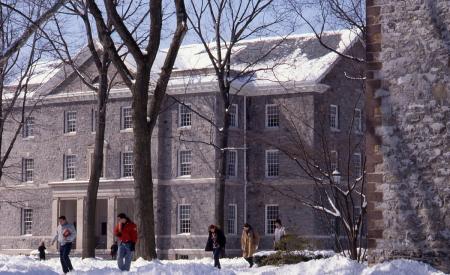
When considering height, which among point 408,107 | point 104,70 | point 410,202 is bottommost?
point 410,202

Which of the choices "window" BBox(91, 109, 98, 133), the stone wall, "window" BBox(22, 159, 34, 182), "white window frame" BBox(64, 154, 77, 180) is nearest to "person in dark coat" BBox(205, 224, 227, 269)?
the stone wall

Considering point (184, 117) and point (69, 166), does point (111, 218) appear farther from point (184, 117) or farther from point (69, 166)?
point (184, 117)

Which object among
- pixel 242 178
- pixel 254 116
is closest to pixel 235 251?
pixel 242 178

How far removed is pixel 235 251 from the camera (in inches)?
1886

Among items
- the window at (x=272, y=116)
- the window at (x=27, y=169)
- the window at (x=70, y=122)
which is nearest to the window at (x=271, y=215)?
the window at (x=272, y=116)

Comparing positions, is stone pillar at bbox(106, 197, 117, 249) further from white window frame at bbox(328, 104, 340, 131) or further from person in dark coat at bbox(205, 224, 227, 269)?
person in dark coat at bbox(205, 224, 227, 269)

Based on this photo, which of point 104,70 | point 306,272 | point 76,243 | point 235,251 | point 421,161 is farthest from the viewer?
point 76,243

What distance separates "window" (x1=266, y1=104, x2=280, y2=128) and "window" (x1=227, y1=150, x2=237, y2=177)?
2.40 metres

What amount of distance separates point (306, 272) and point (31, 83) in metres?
42.9

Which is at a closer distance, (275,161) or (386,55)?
(386,55)

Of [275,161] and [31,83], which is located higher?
[31,83]

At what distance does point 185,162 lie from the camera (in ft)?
162

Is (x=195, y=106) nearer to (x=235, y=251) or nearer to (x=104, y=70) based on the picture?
(x=235, y=251)

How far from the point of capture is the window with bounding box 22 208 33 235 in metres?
53.5
